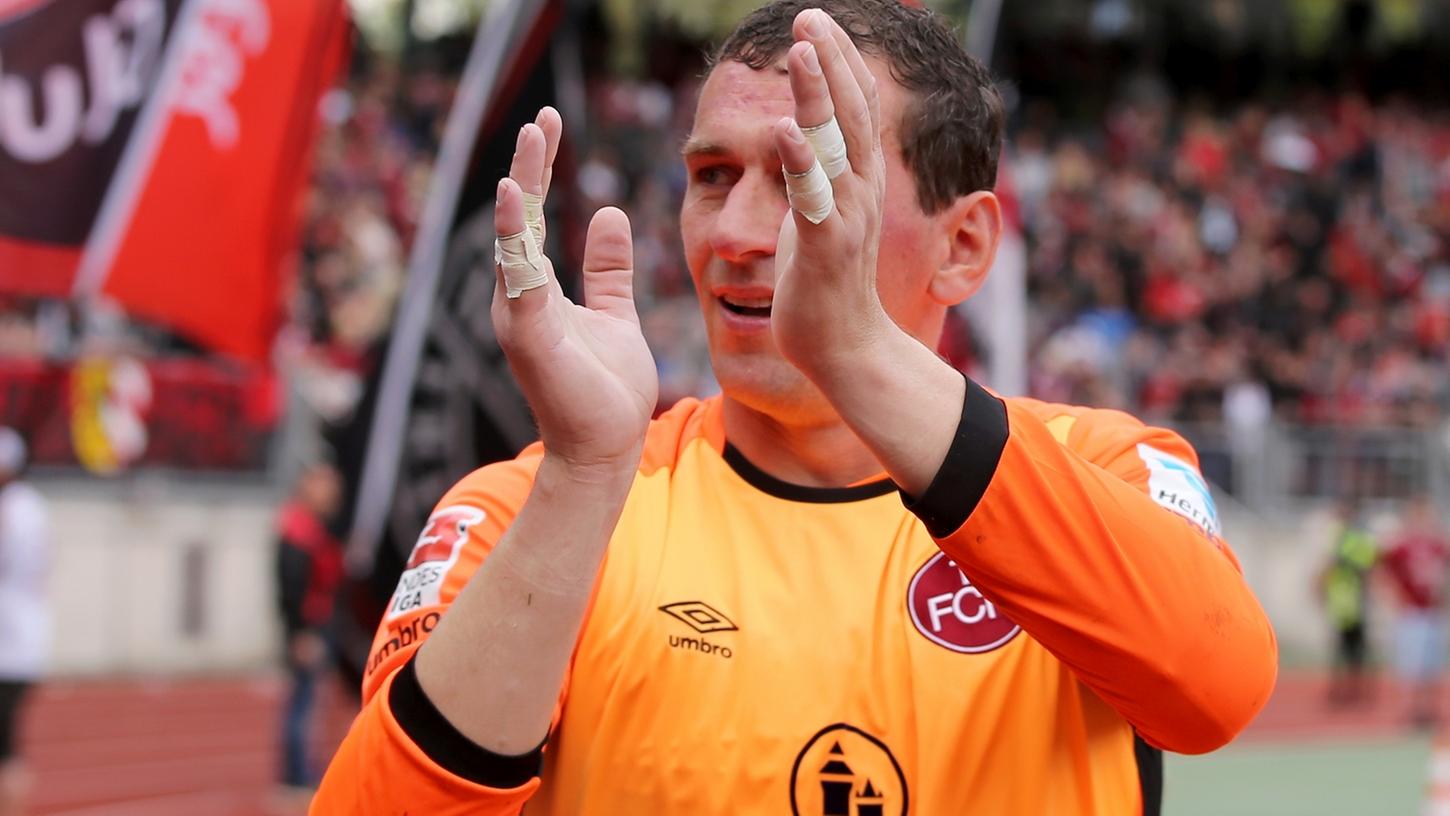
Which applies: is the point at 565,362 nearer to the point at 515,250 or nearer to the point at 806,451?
the point at 515,250

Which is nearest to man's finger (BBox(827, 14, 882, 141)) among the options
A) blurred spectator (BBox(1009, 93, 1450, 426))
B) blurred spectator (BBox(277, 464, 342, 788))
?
blurred spectator (BBox(277, 464, 342, 788))

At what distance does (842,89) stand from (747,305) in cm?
51

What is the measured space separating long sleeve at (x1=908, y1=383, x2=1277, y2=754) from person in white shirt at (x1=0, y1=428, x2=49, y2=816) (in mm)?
7556

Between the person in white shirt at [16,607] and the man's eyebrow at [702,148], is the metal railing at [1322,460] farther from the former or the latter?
the man's eyebrow at [702,148]

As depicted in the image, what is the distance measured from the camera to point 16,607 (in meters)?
8.59

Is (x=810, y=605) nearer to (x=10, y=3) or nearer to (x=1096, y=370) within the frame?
(x=10, y=3)

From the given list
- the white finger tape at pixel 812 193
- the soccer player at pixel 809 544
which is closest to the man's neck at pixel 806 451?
the soccer player at pixel 809 544

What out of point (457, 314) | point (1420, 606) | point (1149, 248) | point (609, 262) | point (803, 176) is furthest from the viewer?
point (1149, 248)

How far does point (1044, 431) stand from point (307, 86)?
5303 mm

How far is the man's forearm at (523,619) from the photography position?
1.92 m

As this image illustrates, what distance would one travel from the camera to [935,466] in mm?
1854

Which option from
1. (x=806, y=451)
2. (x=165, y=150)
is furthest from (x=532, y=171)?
(x=165, y=150)

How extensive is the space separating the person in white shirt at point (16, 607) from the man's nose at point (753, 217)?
727cm

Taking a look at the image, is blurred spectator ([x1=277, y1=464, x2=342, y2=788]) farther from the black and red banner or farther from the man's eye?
the man's eye
